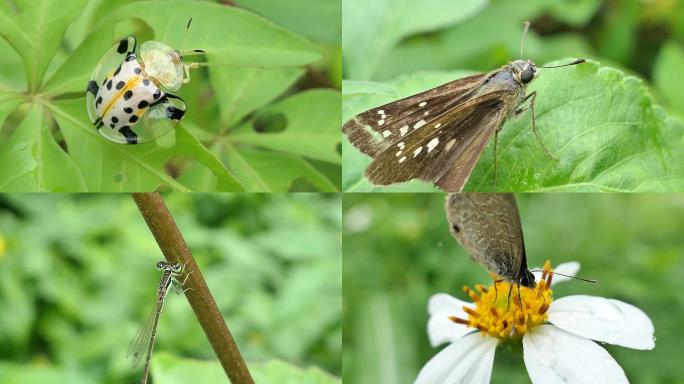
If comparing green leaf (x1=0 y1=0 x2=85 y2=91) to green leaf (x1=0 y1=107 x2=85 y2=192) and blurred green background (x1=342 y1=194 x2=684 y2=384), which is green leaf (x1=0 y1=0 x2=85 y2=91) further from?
blurred green background (x1=342 y1=194 x2=684 y2=384)

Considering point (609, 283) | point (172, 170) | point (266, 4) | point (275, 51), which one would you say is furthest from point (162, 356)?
point (609, 283)

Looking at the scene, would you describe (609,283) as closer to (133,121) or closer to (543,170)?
(543,170)

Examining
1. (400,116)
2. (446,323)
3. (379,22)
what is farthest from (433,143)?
(379,22)

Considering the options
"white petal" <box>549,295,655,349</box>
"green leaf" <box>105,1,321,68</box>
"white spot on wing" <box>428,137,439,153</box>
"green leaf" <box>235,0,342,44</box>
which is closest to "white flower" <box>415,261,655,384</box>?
"white petal" <box>549,295,655,349</box>

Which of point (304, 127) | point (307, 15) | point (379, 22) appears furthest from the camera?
point (379, 22)

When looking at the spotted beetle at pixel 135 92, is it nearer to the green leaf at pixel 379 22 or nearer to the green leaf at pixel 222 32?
the green leaf at pixel 222 32

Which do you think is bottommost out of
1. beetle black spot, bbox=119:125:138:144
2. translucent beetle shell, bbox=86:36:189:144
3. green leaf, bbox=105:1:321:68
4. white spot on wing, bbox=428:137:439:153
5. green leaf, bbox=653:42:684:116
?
white spot on wing, bbox=428:137:439:153

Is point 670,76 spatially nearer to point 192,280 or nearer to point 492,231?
point 492,231
